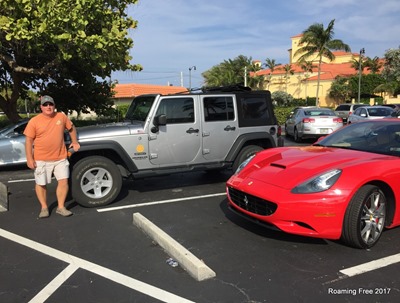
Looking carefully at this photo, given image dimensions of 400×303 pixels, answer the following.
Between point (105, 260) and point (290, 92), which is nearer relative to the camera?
point (105, 260)

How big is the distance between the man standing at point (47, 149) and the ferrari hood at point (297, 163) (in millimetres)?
2602

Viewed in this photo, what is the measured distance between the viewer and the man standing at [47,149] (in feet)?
17.0

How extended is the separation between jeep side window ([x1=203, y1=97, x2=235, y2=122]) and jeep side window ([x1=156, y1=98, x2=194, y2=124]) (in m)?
0.30

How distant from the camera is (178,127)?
6438mm

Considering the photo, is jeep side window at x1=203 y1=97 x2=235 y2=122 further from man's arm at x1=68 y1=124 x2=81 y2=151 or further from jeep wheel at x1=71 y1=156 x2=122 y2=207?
man's arm at x1=68 y1=124 x2=81 y2=151

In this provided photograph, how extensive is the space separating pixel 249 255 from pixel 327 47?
45236 mm

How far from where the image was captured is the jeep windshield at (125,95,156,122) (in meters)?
6.41

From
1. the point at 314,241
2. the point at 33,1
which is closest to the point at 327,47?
the point at 33,1

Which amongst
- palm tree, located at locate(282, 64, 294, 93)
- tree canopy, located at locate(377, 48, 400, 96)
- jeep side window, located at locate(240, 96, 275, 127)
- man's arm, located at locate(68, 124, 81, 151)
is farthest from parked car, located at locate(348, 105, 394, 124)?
palm tree, located at locate(282, 64, 294, 93)

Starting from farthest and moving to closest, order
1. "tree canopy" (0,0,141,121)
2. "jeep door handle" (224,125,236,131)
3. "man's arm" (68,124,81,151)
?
"tree canopy" (0,0,141,121)
"jeep door handle" (224,125,236,131)
"man's arm" (68,124,81,151)

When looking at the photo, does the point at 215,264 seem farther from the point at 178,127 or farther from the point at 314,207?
the point at 178,127

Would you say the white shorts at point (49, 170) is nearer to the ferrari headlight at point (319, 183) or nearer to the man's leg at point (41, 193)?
the man's leg at point (41, 193)

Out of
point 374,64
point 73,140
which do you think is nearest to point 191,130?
point 73,140

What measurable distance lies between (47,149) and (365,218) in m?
4.14
